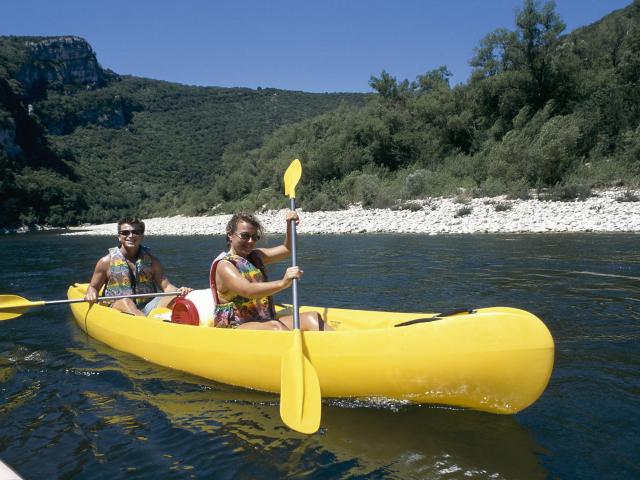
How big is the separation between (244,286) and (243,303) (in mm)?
324

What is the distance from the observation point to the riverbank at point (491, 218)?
39.8ft

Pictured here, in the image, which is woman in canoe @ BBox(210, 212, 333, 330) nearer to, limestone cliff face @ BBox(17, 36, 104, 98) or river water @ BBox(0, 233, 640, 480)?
river water @ BBox(0, 233, 640, 480)

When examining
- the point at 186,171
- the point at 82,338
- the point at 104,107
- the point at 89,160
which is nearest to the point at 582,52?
the point at 82,338

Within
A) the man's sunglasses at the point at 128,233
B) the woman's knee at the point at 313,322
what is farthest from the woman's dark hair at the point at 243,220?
the man's sunglasses at the point at 128,233

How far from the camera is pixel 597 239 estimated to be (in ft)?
33.3

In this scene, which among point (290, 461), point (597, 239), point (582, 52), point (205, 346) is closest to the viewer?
point (290, 461)

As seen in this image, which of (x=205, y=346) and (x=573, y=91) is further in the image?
(x=573, y=91)

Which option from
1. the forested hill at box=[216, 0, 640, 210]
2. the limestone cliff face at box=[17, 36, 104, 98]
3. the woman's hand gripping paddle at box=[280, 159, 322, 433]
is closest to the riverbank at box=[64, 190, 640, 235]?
the forested hill at box=[216, 0, 640, 210]

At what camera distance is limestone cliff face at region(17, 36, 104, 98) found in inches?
2886

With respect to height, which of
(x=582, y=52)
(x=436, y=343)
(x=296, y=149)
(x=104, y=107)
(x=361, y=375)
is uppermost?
(x=104, y=107)

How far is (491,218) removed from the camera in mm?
13883

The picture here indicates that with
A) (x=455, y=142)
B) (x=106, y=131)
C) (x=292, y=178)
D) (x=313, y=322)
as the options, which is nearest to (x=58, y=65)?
(x=106, y=131)

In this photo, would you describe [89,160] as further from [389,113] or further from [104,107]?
[389,113]

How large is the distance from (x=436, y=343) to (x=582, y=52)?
27.3 m
